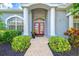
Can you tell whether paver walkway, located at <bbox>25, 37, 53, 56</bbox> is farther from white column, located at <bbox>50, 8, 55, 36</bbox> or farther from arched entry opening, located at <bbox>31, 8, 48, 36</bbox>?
arched entry opening, located at <bbox>31, 8, 48, 36</bbox>

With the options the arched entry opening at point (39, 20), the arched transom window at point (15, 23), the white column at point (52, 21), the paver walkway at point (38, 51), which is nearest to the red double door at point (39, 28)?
the arched entry opening at point (39, 20)

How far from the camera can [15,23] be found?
27.0 meters

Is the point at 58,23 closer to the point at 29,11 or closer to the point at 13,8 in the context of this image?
the point at 29,11

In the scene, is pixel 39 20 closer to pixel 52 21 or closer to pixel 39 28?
pixel 39 28

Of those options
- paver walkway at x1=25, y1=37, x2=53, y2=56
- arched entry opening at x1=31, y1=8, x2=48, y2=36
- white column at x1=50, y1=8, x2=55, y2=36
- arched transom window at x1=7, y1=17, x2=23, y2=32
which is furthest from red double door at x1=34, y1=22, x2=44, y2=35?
paver walkway at x1=25, y1=37, x2=53, y2=56

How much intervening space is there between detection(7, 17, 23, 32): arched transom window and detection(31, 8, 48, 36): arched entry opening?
6.73ft

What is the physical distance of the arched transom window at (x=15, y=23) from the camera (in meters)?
26.9

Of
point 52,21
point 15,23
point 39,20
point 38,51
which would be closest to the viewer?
point 38,51

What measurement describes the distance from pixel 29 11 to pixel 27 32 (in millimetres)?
2879

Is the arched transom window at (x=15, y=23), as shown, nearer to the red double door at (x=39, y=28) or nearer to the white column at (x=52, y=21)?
the red double door at (x=39, y=28)

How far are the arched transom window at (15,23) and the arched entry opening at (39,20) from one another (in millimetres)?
2053

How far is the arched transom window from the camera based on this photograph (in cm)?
2691

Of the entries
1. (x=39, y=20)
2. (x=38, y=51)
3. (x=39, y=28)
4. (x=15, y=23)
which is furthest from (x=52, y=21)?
(x=38, y=51)

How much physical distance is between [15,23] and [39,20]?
356cm
